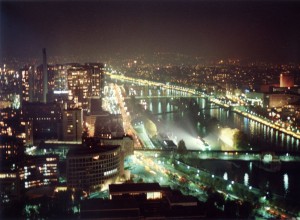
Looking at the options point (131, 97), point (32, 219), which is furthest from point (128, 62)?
point (32, 219)

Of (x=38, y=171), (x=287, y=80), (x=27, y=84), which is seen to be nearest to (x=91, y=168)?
(x=38, y=171)

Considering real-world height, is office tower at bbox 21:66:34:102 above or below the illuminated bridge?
above

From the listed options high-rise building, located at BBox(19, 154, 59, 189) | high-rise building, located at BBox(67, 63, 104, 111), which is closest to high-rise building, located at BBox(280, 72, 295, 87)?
high-rise building, located at BBox(67, 63, 104, 111)

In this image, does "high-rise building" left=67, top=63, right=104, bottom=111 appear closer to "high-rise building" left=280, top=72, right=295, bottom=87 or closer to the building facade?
"high-rise building" left=280, top=72, right=295, bottom=87

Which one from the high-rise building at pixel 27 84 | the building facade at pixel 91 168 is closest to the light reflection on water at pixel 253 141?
the building facade at pixel 91 168

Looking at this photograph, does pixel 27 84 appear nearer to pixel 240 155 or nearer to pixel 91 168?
pixel 240 155

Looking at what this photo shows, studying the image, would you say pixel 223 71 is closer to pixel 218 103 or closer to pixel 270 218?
pixel 218 103

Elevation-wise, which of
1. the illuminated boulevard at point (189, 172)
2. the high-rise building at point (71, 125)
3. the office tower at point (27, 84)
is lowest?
the illuminated boulevard at point (189, 172)

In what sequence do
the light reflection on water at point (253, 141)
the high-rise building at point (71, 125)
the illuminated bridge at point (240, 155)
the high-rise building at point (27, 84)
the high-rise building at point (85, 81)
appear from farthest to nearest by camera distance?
the high-rise building at point (85, 81), the high-rise building at point (27, 84), the high-rise building at point (71, 125), the illuminated bridge at point (240, 155), the light reflection on water at point (253, 141)

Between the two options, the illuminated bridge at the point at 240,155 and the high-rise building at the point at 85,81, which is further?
the high-rise building at the point at 85,81

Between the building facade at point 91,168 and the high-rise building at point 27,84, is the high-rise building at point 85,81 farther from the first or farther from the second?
the building facade at point 91,168

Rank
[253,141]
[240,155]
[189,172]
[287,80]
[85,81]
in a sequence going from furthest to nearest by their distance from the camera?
[287,80] < [85,81] < [253,141] < [240,155] < [189,172]
